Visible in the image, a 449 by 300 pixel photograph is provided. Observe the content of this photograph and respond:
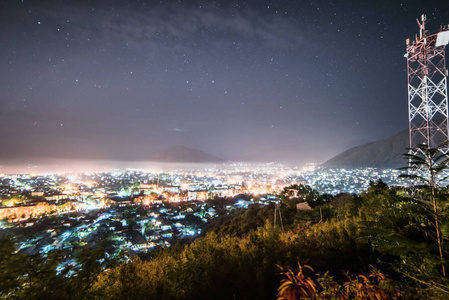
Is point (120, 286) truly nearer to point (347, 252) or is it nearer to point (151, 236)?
point (347, 252)

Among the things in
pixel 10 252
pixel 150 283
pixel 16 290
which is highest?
pixel 10 252

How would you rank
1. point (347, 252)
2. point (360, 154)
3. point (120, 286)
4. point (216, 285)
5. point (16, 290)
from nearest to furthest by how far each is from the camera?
point (16, 290) → point (120, 286) → point (216, 285) → point (347, 252) → point (360, 154)

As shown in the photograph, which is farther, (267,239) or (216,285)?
(267,239)

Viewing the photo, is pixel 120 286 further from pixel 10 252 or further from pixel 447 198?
pixel 447 198

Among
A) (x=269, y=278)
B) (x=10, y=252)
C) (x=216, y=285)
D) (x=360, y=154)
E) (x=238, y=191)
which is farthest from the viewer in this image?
(x=360, y=154)

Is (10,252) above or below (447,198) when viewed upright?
below

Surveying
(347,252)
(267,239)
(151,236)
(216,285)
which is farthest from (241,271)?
(151,236)

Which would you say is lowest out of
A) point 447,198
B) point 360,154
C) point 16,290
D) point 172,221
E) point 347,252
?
point 172,221

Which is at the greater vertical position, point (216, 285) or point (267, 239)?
point (267, 239)

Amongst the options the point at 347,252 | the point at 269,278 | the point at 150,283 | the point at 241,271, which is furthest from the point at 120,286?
the point at 347,252
